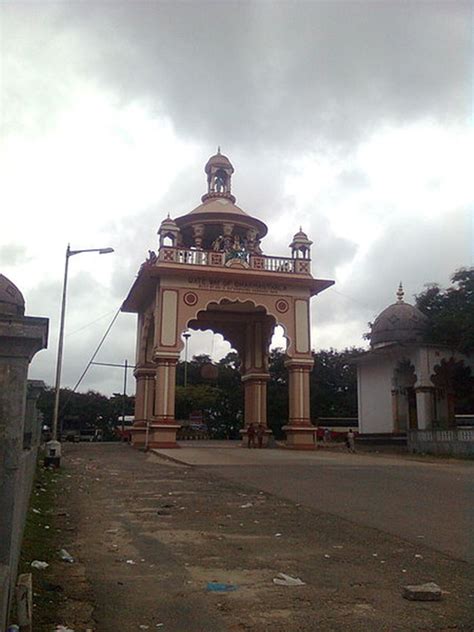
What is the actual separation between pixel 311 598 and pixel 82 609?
5.07ft

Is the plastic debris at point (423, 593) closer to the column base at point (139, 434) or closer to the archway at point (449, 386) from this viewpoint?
the column base at point (139, 434)

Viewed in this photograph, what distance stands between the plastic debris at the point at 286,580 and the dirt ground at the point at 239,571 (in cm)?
6

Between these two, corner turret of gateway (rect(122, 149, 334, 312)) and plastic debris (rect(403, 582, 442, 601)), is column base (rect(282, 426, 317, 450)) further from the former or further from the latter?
plastic debris (rect(403, 582, 442, 601))

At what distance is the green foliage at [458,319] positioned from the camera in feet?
82.7

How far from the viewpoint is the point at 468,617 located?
3988 mm

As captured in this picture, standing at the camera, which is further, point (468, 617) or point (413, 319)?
point (413, 319)

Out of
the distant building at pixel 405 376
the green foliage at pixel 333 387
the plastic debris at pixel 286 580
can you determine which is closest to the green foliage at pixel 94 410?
the green foliage at pixel 333 387

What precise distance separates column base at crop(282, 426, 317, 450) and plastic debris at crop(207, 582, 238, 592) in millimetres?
20364

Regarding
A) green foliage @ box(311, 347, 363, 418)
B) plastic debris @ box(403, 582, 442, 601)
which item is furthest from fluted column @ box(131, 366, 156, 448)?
plastic debris @ box(403, 582, 442, 601)

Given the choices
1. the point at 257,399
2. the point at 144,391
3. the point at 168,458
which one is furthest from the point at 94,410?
the point at 168,458

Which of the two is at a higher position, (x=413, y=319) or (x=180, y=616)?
(x=413, y=319)

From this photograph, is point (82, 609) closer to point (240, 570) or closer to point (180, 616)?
point (180, 616)

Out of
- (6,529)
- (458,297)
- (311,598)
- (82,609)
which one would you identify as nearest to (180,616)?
(82,609)

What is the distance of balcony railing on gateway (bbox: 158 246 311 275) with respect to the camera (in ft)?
80.5
